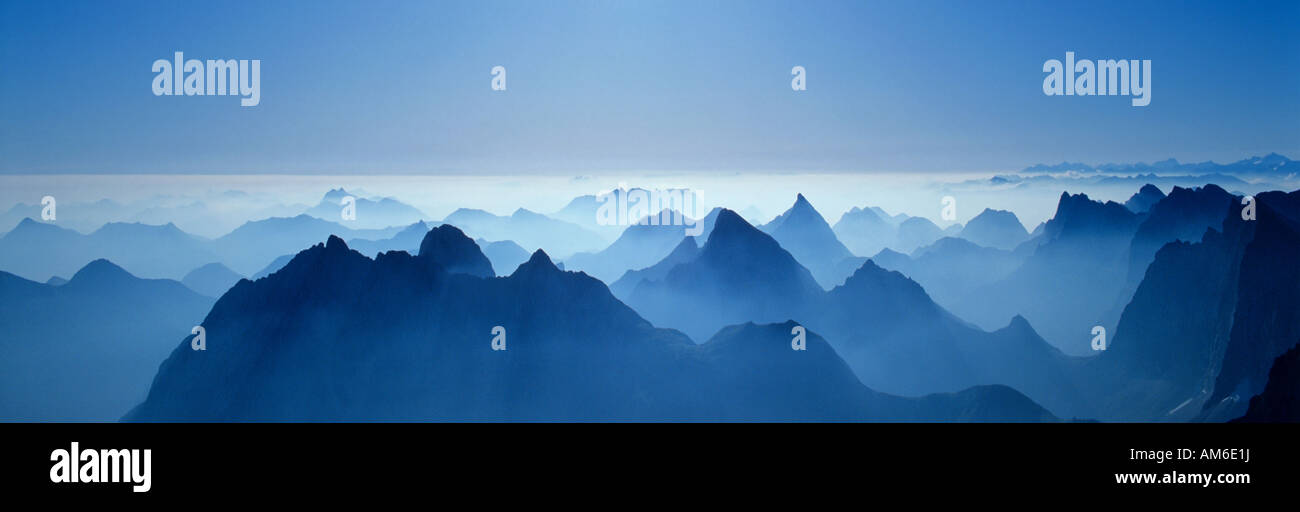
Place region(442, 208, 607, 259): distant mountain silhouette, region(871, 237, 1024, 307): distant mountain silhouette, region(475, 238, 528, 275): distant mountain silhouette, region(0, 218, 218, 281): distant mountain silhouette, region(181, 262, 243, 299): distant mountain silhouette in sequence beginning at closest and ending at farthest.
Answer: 1. region(0, 218, 218, 281): distant mountain silhouette
2. region(181, 262, 243, 299): distant mountain silhouette
3. region(442, 208, 607, 259): distant mountain silhouette
4. region(475, 238, 528, 275): distant mountain silhouette
5. region(871, 237, 1024, 307): distant mountain silhouette

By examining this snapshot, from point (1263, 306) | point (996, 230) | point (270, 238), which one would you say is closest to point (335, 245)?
point (270, 238)

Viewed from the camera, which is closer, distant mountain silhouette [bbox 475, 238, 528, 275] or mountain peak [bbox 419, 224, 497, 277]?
mountain peak [bbox 419, 224, 497, 277]

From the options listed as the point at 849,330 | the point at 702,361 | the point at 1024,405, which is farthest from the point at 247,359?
the point at 1024,405

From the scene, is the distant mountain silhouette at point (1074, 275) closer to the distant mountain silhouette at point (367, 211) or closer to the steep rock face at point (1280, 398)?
the steep rock face at point (1280, 398)

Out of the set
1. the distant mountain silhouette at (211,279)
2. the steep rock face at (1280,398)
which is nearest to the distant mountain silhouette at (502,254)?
the distant mountain silhouette at (211,279)

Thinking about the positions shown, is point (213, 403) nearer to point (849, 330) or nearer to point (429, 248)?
point (429, 248)

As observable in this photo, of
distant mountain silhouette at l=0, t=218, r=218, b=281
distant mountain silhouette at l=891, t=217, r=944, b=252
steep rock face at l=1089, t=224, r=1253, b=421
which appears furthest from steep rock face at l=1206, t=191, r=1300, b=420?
distant mountain silhouette at l=0, t=218, r=218, b=281

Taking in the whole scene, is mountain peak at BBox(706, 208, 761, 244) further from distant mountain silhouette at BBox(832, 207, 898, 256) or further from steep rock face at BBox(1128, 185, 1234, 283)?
steep rock face at BBox(1128, 185, 1234, 283)
